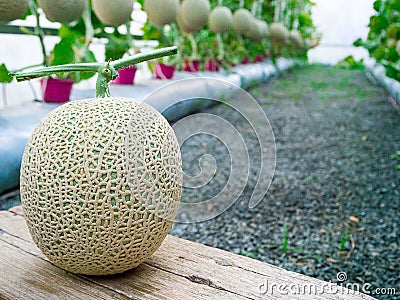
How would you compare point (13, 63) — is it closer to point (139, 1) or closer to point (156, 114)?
point (139, 1)

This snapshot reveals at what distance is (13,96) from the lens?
2.96 metres

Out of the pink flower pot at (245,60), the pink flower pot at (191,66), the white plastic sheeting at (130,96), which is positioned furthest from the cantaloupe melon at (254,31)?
the pink flower pot at (245,60)

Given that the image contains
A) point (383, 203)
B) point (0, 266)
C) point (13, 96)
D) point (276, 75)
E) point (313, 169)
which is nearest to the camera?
point (0, 266)

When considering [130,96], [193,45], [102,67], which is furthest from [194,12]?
[102,67]

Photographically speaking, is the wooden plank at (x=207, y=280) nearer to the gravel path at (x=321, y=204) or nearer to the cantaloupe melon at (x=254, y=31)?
the gravel path at (x=321, y=204)

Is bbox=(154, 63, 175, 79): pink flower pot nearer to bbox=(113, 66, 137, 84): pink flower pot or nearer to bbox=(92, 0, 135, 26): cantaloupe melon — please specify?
bbox=(113, 66, 137, 84): pink flower pot

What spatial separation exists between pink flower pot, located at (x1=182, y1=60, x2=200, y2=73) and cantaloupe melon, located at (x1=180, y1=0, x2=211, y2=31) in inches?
63.3

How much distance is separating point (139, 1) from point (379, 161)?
1.76 m

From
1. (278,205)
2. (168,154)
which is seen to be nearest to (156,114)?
(168,154)

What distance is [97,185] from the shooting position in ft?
2.52

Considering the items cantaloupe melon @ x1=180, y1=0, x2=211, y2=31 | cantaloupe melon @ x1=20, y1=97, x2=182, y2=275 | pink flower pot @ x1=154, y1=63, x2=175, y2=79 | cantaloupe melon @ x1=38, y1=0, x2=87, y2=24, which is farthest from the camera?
pink flower pot @ x1=154, y1=63, x2=175, y2=79

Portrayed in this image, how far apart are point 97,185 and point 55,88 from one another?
1.86 meters

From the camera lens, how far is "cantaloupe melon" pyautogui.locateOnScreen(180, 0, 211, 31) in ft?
9.50

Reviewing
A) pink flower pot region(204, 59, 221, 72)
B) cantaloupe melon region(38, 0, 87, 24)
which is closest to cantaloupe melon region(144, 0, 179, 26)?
cantaloupe melon region(38, 0, 87, 24)
